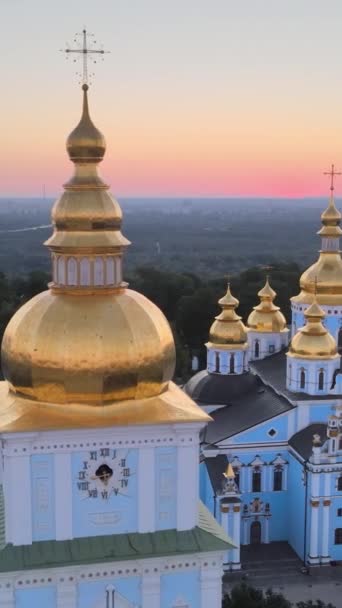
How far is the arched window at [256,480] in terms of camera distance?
2422 cm

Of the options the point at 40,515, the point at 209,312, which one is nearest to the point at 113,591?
the point at 40,515

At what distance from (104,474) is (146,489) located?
594 mm

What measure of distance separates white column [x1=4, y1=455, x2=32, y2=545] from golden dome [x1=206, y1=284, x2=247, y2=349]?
18.1m

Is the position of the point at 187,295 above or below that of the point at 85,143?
below

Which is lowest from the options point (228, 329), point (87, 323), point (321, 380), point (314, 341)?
point (321, 380)

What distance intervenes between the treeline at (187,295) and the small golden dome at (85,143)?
29.8 m

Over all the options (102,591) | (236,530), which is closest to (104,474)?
(102,591)

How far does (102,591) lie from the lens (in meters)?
10.2

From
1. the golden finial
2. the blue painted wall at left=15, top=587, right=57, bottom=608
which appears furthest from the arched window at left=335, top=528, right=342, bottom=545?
the blue painted wall at left=15, top=587, right=57, bottom=608

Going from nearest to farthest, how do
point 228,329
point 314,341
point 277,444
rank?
point 277,444
point 314,341
point 228,329

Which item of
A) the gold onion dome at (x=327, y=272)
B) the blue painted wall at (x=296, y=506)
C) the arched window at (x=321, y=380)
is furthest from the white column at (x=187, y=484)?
the gold onion dome at (x=327, y=272)

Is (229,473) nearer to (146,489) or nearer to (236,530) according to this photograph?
(236,530)

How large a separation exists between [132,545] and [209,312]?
34.5 metres

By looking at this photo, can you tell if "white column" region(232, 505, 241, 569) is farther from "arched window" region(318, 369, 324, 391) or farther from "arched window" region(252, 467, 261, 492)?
"arched window" region(318, 369, 324, 391)
